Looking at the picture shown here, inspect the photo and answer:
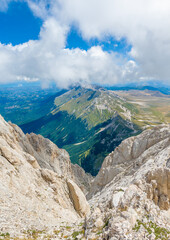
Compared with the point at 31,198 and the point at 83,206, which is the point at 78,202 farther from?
the point at 31,198

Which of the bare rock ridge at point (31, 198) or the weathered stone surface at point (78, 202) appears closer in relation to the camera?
the bare rock ridge at point (31, 198)

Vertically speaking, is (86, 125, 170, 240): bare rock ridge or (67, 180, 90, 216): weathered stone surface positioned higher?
(86, 125, 170, 240): bare rock ridge

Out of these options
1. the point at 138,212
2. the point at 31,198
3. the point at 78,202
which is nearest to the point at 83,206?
the point at 78,202

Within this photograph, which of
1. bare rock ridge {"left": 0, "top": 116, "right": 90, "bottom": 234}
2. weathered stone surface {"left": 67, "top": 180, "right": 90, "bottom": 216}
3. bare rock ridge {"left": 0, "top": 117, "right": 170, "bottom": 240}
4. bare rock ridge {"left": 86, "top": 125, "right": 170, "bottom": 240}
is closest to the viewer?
bare rock ridge {"left": 86, "top": 125, "right": 170, "bottom": 240}

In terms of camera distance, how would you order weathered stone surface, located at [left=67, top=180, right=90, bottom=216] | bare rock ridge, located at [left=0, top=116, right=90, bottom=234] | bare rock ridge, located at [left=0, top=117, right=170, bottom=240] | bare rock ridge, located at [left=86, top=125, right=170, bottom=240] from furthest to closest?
weathered stone surface, located at [left=67, top=180, right=90, bottom=216] < bare rock ridge, located at [left=0, top=116, right=90, bottom=234] < bare rock ridge, located at [left=0, top=117, right=170, bottom=240] < bare rock ridge, located at [left=86, top=125, right=170, bottom=240]

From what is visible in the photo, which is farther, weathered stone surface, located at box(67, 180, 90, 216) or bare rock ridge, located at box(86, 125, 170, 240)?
weathered stone surface, located at box(67, 180, 90, 216)

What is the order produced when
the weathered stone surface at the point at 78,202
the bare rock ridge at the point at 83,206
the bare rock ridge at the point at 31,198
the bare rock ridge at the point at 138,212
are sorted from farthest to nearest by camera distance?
the weathered stone surface at the point at 78,202
the bare rock ridge at the point at 31,198
the bare rock ridge at the point at 83,206
the bare rock ridge at the point at 138,212

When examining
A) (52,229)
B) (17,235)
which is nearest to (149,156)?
(52,229)

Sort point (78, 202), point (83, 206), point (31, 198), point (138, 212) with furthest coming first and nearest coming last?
1. point (83, 206)
2. point (78, 202)
3. point (31, 198)
4. point (138, 212)

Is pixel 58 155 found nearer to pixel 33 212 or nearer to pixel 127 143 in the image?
pixel 127 143

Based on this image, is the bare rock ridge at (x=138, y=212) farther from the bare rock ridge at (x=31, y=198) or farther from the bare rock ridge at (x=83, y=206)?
the bare rock ridge at (x=31, y=198)

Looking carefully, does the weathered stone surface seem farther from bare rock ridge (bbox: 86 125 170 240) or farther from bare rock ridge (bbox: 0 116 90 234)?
bare rock ridge (bbox: 86 125 170 240)

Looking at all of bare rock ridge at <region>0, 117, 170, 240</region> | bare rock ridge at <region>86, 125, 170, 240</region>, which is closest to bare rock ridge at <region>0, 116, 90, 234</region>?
bare rock ridge at <region>0, 117, 170, 240</region>

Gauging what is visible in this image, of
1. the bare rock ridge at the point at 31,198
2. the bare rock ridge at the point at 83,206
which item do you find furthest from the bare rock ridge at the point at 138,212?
the bare rock ridge at the point at 31,198
